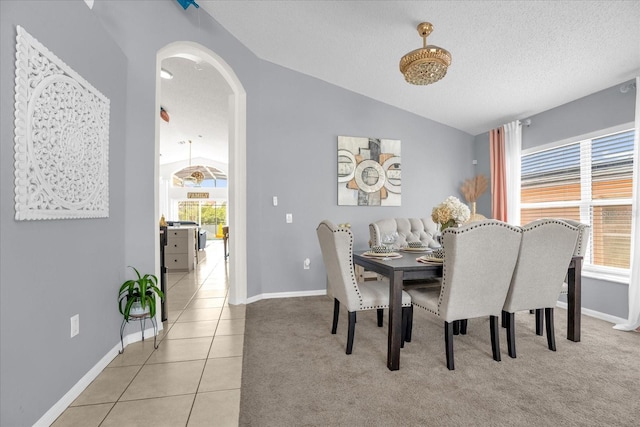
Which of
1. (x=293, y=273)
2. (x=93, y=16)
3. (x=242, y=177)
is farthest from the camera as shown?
(x=293, y=273)

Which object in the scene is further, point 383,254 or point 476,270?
point 383,254

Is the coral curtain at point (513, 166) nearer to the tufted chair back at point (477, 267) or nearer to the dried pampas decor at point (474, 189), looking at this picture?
the dried pampas decor at point (474, 189)

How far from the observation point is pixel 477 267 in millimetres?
2031

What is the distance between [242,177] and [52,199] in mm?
2192

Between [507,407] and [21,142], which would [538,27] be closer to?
[507,407]

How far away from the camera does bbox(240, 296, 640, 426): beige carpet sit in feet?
5.28

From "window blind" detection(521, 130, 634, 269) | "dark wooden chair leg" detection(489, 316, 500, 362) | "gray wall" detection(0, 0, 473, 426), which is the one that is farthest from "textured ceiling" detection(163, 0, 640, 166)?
"dark wooden chair leg" detection(489, 316, 500, 362)

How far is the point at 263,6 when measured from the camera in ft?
9.98

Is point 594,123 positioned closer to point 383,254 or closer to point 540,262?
point 540,262

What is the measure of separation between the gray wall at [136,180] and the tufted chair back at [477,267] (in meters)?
2.21

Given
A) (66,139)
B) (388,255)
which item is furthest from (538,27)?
(66,139)

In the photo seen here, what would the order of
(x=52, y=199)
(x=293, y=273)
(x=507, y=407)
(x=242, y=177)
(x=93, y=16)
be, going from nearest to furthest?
1. (x=52, y=199)
2. (x=507, y=407)
3. (x=93, y=16)
4. (x=242, y=177)
5. (x=293, y=273)

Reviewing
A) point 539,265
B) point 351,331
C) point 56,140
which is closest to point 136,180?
point 56,140

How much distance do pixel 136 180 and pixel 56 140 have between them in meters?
0.91
